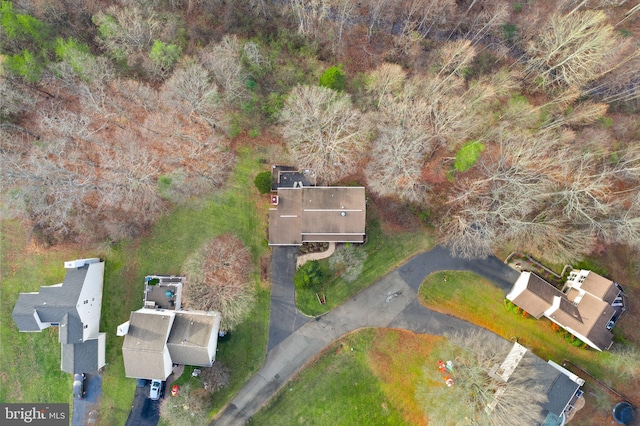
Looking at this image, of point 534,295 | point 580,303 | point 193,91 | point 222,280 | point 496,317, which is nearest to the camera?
point 534,295

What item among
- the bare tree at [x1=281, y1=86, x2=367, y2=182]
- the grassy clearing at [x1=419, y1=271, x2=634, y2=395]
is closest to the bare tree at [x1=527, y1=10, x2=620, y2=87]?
the bare tree at [x1=281, y1=86, x2=367, y2=182]

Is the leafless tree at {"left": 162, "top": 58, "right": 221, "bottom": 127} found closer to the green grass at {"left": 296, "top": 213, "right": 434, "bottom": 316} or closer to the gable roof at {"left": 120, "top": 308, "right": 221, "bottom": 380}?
the green grass at {"left": 296, "top": 213, "right": 434, "bottom": 316}

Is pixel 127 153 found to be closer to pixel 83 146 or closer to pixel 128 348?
pixel 83 146

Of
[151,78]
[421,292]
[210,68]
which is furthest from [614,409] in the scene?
[151,78]

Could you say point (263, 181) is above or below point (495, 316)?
→ above

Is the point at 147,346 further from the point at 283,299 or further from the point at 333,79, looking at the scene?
the point at 333,79

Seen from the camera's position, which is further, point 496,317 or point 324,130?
point 496,317

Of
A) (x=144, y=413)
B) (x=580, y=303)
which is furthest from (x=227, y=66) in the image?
(x=580, y=303)

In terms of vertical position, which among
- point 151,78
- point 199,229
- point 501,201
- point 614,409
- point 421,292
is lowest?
point 614,409
